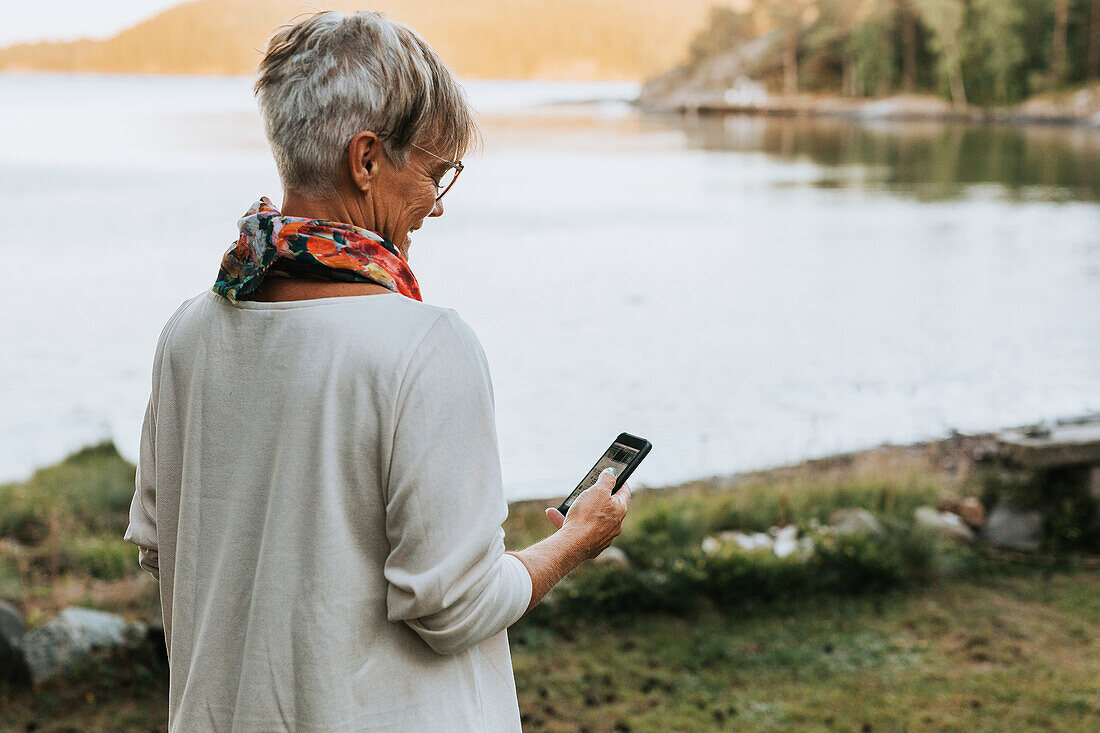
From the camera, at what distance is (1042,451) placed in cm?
515

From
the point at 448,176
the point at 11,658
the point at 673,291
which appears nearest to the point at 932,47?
the point at 673,291

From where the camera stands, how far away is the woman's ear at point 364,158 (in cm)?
131

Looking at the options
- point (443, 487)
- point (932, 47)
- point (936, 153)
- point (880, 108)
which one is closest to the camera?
point (443, 487)

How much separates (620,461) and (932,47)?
68664 mm

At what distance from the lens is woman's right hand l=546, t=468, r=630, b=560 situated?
1.50 metres

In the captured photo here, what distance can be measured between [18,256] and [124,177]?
51.5 ft

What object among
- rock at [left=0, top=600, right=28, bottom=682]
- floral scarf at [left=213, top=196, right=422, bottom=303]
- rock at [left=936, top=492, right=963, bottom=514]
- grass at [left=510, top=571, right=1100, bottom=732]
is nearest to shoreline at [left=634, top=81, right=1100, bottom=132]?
rock at [left=936, top=492, right=963, bottom=514]

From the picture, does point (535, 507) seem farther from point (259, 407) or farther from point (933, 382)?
point (933, 382)

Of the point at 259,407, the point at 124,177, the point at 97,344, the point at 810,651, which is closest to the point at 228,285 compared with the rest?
the point at 259,407

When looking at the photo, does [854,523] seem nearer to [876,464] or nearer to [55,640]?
[876,464]

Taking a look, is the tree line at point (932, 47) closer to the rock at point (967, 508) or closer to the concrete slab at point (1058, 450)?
the rock at point (967, 508)

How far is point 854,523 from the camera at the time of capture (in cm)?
528

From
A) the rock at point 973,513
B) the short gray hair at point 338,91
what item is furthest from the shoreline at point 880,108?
the short gray hair at point 338,91

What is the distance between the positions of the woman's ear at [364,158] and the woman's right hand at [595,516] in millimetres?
532
